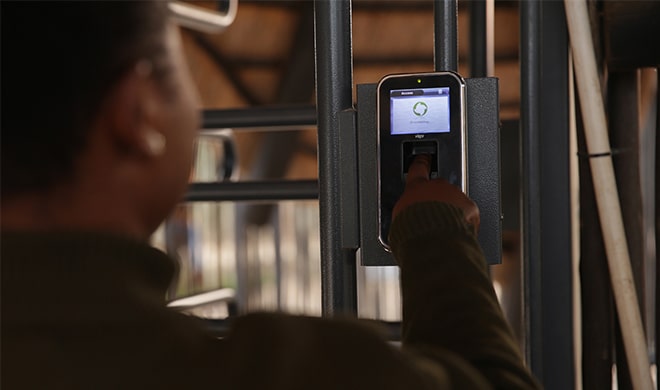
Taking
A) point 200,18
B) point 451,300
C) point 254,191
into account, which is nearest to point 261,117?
point 254,191

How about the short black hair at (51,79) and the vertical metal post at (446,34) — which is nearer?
the short black hair at (51,79)

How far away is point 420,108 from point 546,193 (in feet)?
1.08

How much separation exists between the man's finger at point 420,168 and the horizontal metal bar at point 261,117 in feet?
1.35

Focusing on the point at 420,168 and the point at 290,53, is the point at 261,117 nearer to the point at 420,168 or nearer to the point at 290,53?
the point at 420,168

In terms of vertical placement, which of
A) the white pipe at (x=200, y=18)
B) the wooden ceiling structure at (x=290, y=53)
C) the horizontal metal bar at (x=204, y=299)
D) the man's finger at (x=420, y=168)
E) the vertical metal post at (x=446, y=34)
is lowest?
the horizontal metal bar at (x=204, y=299)

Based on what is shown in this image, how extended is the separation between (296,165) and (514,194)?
15.8 feet

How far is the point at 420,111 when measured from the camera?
1.04m

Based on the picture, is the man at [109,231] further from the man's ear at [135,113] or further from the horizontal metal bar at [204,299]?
the horizontal metal bar at [204,299]

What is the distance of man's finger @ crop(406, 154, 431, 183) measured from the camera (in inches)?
39.6

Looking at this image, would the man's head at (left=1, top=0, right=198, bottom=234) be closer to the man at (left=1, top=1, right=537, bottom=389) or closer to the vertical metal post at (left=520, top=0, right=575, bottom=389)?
the man at (left=1, top=1, right=537, bottom=389)

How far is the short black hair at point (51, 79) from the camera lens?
0.56m

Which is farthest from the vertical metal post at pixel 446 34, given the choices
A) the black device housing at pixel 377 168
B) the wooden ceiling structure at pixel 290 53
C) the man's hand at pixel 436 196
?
the wooden ceiling structure at pixel 290 53

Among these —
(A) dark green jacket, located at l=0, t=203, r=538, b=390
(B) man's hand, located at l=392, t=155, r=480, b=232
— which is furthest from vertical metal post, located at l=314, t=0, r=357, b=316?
(A) dark green jacket, located at l=0, t=203, r=538, b=390

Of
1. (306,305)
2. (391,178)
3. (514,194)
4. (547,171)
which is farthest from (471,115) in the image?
(306,305)
